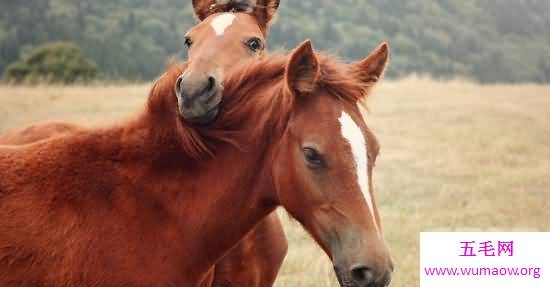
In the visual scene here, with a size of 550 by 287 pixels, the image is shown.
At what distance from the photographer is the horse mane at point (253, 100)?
3.11 metres

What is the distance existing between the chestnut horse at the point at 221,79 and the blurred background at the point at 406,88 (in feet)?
1.20

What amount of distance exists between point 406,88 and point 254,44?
1563cm

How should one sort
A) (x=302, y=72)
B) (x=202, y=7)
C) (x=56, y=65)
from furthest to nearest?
(x=56, y=65)
(x=202, y=7)
(x=302, y=72)

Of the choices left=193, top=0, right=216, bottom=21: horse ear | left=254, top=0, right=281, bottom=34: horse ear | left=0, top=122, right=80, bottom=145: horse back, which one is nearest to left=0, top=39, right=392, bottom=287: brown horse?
left=0, top=122, right=80, bottom=145: horse back

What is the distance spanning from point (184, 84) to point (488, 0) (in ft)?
120

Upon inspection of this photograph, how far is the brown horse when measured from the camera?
2.92 metres

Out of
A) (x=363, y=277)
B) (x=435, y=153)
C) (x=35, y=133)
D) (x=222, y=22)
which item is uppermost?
(x=363, y=277)

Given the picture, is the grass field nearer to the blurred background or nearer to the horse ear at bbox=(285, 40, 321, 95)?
the blurred background

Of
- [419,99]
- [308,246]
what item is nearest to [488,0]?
[419,99]

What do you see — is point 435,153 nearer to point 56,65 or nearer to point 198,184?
point 198,184

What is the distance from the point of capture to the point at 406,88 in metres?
20.2

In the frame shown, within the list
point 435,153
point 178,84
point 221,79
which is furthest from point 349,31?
point 178,84

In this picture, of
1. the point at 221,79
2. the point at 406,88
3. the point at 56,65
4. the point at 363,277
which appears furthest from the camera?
the point at 56,65

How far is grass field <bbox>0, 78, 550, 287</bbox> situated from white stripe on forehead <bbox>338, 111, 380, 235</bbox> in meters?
1.45
